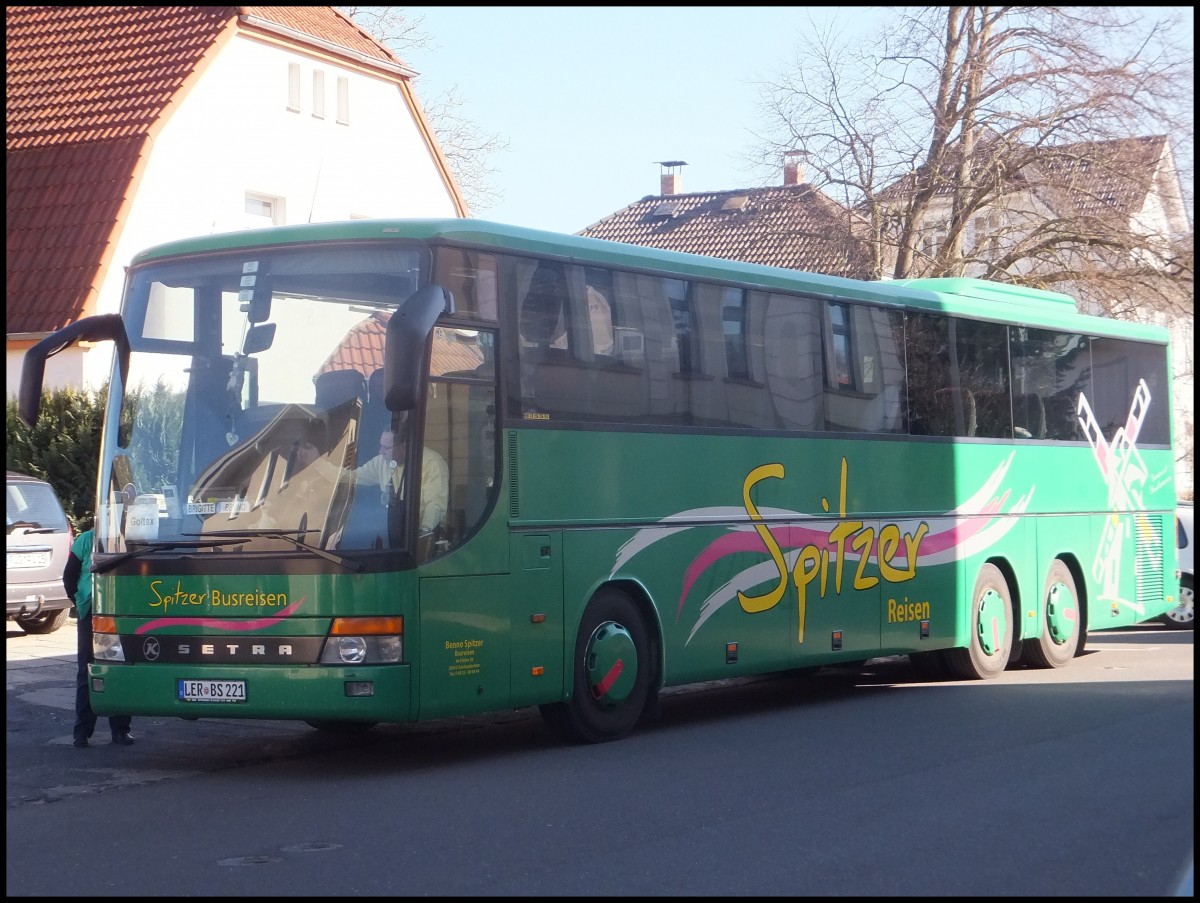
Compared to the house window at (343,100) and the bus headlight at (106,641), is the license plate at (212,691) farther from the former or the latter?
the house window at (343,100)

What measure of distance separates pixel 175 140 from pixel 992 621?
1711 cm

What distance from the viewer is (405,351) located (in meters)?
9.68

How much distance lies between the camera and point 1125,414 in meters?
A: 19.0

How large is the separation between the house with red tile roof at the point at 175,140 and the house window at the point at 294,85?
3 cm

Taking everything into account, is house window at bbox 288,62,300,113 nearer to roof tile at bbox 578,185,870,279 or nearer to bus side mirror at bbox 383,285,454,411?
roof tile at bbox 578,185,870,279

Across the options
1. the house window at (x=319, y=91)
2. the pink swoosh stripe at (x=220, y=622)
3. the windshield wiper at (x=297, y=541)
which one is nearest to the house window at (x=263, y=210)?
the house window at (x=319, y=91)

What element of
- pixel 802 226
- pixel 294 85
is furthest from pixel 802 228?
pixel 294 85

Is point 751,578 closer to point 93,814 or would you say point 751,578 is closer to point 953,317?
point 953,317

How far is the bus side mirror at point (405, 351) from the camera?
9.59 m

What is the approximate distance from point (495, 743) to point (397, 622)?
7.58 ft

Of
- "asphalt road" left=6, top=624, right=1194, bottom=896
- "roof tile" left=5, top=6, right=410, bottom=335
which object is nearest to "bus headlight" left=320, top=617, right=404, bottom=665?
"asphalt road" left=6, top=624, right=1194, bottom=896

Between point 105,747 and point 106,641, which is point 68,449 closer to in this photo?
point 105,747

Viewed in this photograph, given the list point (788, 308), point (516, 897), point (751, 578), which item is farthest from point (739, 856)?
point (788, 308)

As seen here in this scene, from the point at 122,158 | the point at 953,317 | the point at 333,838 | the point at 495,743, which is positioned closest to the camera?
the point at 333,838
